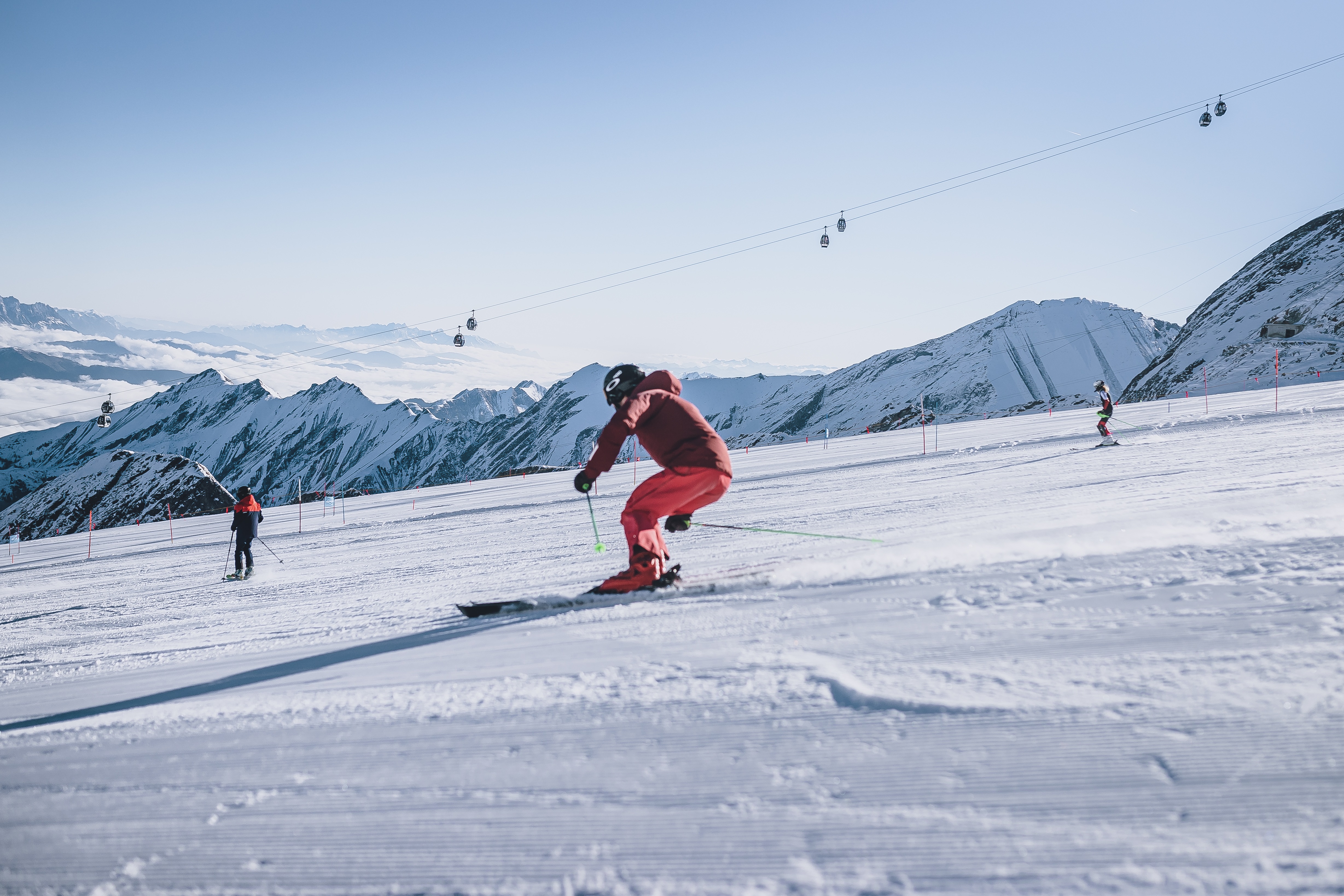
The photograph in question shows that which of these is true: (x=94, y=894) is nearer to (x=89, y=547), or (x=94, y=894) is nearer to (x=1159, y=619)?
(x=1159, y=619)

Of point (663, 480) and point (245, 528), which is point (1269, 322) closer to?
point (663, 480)

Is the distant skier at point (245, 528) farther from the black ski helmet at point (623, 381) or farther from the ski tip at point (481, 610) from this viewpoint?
the black ski helmet at point (623, 381)

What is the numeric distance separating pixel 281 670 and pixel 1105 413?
1708cm

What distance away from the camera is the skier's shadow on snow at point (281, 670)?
3939mm

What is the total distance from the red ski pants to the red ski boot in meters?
0.04

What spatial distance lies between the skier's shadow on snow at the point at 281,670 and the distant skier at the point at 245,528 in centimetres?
674

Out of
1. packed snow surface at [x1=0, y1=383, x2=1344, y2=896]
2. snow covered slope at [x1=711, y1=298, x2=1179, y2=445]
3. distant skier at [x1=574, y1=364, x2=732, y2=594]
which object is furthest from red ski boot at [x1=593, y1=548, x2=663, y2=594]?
snow covered slope at [x1=711, y1=298, x2=1179, y2=445]

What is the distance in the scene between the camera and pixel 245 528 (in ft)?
35.1

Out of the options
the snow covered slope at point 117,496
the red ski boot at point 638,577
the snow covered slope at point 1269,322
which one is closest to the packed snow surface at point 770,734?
the red ski boot at point 638,577

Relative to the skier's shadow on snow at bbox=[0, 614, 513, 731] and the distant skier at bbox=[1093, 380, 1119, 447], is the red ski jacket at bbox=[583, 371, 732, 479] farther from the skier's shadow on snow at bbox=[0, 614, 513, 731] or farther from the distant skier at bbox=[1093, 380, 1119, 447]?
the distant skier at bbox=[1093, 380, 1119, 447]

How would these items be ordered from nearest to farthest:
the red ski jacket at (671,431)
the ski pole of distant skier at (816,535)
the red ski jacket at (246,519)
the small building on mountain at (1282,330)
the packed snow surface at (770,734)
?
the packed snow surface at (770,734) → the red ski jacket at (671,431) → the ski pole of distant skier at (816,535) → the red ski jacket at (246,519) → the small building on mountain at (1282,330)

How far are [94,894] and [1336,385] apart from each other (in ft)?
130

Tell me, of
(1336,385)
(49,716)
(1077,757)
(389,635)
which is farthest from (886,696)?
(1336,385)

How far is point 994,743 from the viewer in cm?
225
